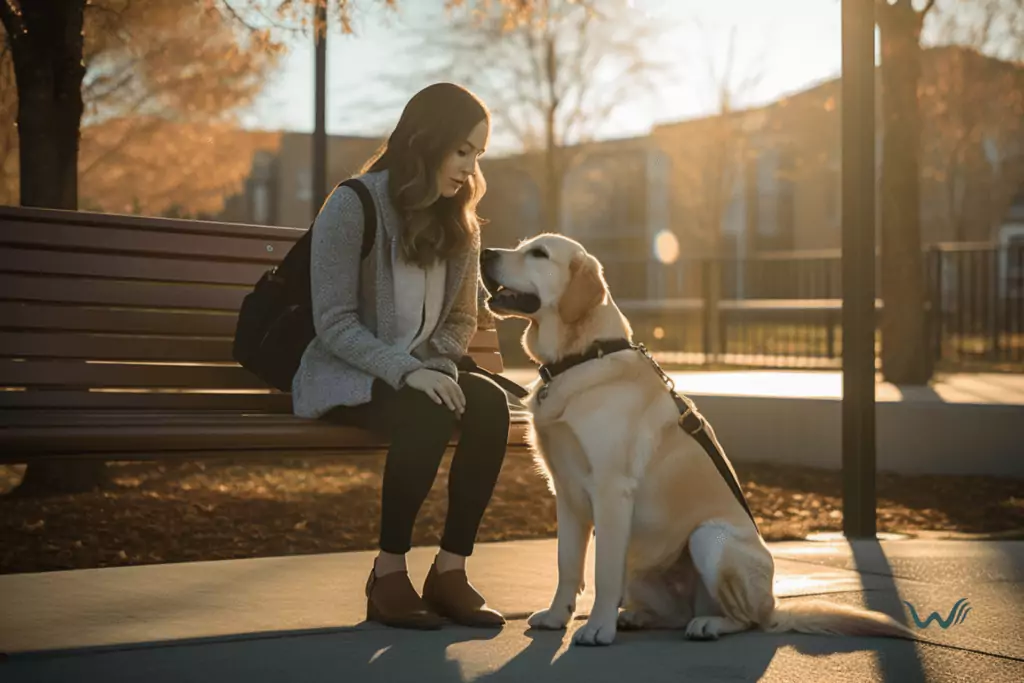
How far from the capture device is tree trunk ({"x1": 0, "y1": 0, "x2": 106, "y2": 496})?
20.6 ft

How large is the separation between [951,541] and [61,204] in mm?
4499

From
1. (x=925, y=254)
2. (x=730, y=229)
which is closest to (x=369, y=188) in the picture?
(x=925, y=254)

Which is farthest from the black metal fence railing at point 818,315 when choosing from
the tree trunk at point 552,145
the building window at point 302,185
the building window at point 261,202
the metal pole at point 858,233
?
the building window at point 302,185

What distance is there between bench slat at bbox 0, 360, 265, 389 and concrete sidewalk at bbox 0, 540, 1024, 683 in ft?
2.12

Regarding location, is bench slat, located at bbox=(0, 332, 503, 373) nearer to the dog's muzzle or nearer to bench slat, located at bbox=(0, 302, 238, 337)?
bench slat, located at bbox=(0, 302, 238, 337)

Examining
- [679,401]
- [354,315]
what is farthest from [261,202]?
[679,401]

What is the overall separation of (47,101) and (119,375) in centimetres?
244

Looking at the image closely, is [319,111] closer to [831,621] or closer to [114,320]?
[114,320]

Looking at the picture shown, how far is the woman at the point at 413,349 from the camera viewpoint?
146 inches

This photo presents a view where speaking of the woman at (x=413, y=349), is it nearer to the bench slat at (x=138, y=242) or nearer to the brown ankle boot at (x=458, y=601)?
the brown ankle boot at (x=458, y=601)

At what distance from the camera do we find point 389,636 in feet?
11.6

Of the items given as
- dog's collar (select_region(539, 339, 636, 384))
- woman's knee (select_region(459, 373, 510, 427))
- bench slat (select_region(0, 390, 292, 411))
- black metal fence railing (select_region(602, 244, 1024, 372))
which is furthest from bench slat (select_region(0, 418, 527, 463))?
black metal fence railing (select_region(602, 244, 1024, 372))

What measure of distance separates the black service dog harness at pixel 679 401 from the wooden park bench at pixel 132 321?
1.55 feet

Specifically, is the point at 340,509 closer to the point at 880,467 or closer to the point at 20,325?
the point at 20,325
